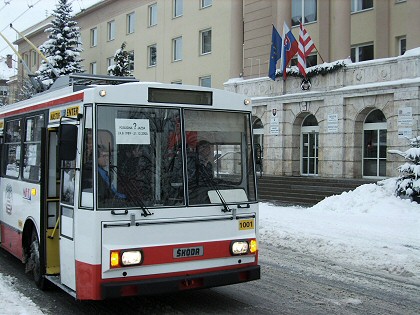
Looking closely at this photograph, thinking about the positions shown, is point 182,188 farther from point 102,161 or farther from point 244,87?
point 244,87

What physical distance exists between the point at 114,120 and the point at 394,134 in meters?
16.8

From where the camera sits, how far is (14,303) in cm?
653

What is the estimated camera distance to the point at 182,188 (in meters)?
5.98

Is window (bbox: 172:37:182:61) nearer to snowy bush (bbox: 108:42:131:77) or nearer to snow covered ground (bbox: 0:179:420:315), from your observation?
snowy bush (bbox: 108:42:131:77)

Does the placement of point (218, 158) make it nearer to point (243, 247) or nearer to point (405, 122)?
point (243, 247)

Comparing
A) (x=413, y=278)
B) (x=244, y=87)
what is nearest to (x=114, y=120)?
(x=413, y=278)

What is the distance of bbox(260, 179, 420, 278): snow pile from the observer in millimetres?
9643

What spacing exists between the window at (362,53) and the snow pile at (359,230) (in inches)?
418

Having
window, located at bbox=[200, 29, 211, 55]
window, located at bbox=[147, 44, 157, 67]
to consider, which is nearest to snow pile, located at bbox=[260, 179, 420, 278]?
window, located at bbox=[200, 29, 211, 55]

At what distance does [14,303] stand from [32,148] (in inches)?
87.1

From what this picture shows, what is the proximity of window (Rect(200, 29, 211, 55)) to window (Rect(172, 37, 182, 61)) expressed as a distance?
93.4 inches

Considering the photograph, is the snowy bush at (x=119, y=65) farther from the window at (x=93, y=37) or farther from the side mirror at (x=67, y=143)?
the side mirror at (x=67, y=143)

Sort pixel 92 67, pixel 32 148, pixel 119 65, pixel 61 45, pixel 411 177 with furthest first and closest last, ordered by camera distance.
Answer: pixel 92 67, pixel 61 45, pixel 119 65, pixel 411 177, pixel 32 148

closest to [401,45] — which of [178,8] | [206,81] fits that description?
[206,81]
